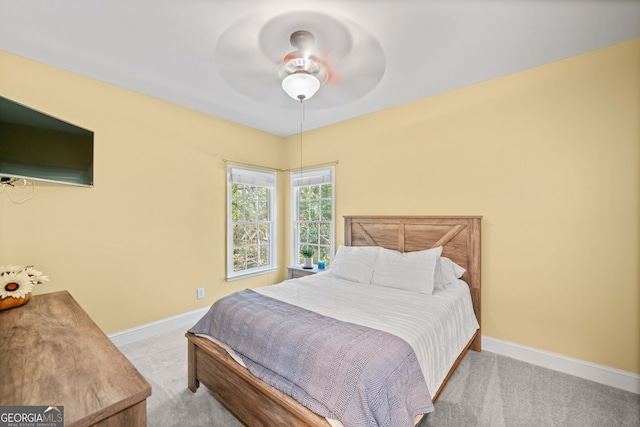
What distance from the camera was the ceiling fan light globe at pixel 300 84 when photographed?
1.95m

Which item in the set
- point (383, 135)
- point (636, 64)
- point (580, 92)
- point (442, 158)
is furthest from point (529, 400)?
point (383, 135)

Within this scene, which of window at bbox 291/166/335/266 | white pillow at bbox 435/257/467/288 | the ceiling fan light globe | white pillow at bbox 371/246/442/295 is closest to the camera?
the ceiling fan light globe

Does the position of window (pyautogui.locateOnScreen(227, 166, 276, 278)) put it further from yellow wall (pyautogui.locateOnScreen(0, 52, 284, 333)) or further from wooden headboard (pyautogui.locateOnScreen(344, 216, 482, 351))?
wooden headboard (pyautogui.locateOnScreen(344, 216, 482, 351))

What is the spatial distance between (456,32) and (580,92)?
4.14 feet

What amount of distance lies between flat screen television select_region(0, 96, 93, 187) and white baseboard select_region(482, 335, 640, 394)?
13.2ft

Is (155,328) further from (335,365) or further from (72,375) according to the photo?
(335,365)

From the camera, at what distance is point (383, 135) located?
3.42 metres

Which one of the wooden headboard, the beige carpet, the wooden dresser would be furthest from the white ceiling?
the beige carpet

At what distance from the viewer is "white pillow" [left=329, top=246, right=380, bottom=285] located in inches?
111

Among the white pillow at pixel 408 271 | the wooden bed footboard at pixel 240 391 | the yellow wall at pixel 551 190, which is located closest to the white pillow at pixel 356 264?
the white pillow at pixel 408 271

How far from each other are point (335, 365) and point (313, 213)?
2.99 meters

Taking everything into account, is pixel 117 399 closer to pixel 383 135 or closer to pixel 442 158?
pixel 442 158

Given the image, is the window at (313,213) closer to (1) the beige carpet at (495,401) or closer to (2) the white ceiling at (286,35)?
(2) the white ceiling at (286,35)

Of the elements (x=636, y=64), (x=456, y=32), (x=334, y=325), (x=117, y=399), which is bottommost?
(x=334, y=325)
